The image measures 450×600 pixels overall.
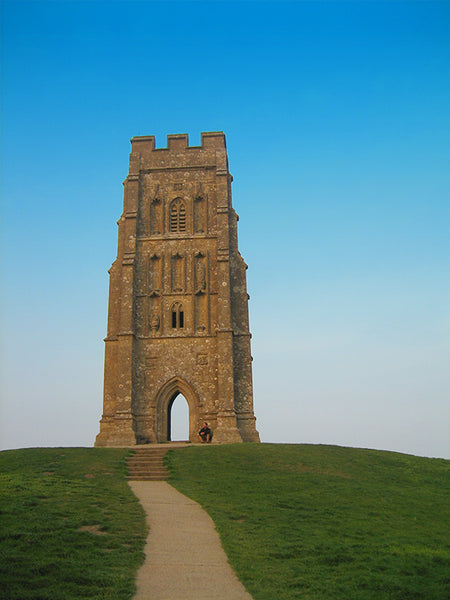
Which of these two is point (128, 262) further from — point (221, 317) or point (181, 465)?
point (181, 465)

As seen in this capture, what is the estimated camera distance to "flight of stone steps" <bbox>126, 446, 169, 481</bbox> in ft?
69.7

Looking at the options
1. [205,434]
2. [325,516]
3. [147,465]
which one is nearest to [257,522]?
[325,516]

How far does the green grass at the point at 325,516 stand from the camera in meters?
9.31

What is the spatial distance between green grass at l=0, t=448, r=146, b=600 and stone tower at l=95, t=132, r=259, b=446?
12120 millimetres

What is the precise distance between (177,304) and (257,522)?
22181mm

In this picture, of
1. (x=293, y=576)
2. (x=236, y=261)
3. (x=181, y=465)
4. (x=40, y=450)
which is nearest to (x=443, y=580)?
(x=293, y=576)

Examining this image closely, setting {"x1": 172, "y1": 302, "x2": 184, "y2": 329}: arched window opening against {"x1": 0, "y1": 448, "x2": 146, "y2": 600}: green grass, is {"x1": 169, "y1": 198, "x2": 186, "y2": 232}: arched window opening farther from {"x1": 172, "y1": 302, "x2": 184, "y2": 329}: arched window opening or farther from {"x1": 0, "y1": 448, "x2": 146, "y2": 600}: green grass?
{"x1": 0, "y1": 448, "x2": 146, "y2": 600}: green grass

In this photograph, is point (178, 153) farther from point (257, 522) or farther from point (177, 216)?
point (257, 522)

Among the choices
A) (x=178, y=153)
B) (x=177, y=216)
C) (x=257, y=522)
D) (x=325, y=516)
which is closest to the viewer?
(x=257, y=522)

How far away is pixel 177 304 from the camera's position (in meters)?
34.9

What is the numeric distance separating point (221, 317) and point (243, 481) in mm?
15059

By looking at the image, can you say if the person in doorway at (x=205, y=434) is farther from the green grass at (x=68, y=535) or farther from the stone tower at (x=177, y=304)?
the green grass at (x=68, y=535)

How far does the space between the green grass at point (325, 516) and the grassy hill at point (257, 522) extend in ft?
0.13

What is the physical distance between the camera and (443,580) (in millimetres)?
9508
